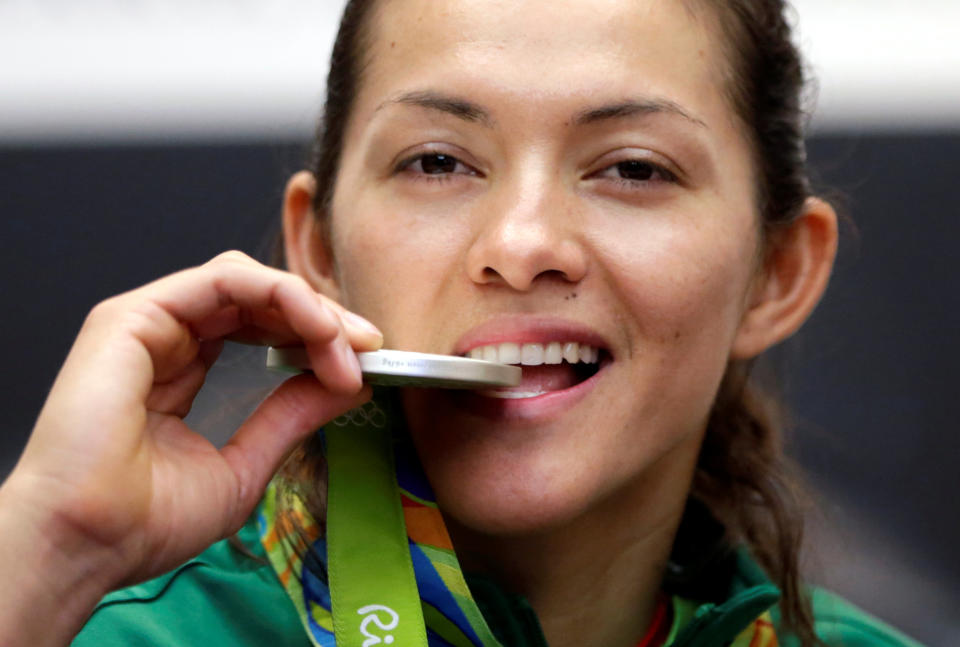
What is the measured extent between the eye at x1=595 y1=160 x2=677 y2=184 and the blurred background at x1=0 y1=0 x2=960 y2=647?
91 centimetres


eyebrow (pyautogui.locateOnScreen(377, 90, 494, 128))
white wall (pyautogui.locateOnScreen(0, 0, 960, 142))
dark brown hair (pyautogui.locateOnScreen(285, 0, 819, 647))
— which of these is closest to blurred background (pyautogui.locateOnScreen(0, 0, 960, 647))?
white wall (pyautogui.locateOnScreen(0, 0, 960, 142))

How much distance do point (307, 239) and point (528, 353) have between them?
18.1 inches

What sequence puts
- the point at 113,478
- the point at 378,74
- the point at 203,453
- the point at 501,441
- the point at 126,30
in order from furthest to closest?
1. the point at 126,30
2. the point at 378,74
3. the point at 501,441
4. the point at 203,453
5. the point at 113,478

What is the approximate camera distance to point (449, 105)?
1070 mm

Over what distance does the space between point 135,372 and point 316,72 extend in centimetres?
127

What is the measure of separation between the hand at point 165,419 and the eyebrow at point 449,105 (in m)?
0.29

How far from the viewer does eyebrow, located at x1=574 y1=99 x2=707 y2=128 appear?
1.05 metres

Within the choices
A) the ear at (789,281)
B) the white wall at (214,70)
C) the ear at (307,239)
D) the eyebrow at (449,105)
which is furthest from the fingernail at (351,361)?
the white wall at (214,70)

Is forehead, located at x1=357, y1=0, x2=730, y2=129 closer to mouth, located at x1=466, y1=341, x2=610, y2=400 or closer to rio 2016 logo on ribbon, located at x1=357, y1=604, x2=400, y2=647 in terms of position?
mouth, located at x1=466, y1=341, x2=610, y2=400

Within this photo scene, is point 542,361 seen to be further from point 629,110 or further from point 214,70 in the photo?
Result: point 214,70

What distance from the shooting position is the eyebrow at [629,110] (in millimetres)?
1054

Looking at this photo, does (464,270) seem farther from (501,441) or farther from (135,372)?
(135,372)

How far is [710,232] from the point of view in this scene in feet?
3.67

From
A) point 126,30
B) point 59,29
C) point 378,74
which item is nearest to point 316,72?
point 126,30
